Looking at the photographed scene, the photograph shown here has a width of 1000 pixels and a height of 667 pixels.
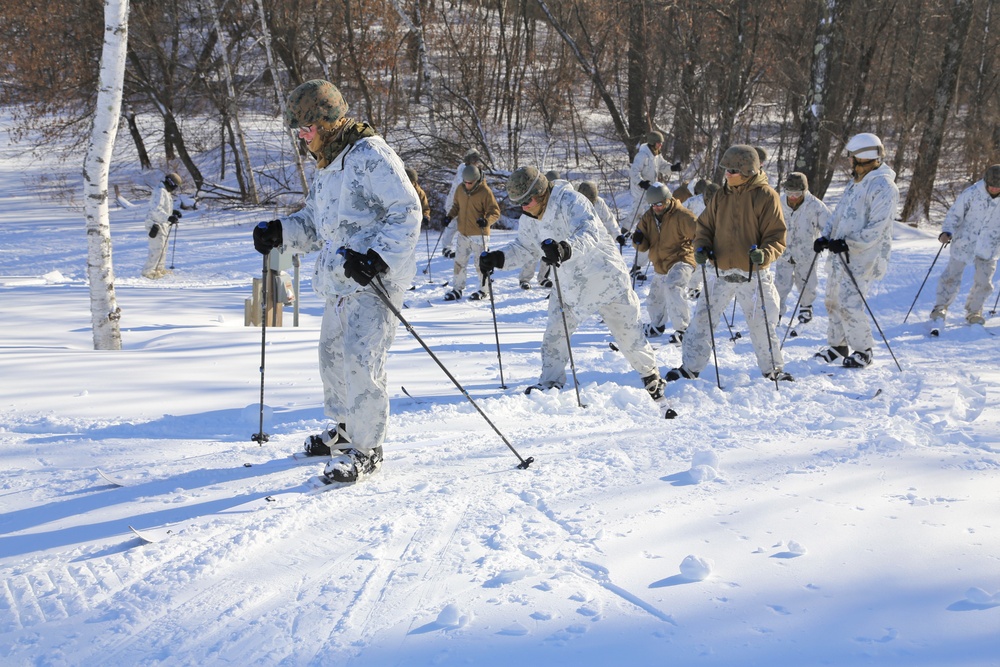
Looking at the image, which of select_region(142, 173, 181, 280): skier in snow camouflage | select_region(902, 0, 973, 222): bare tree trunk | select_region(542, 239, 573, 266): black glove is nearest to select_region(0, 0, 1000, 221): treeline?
select_region(902, 0, 973, 222): bare tree trunk

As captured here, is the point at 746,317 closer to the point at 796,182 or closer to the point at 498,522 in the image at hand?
the point at 796,182

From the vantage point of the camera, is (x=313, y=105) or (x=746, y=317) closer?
(x=313, y=105)

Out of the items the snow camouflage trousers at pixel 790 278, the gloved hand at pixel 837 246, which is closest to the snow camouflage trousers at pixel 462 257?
the snow camouflage trousers at pixel 790 278

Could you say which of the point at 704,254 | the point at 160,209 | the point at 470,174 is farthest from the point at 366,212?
the point at 160,209

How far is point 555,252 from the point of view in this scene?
4.78m

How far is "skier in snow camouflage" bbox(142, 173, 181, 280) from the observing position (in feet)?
44.9

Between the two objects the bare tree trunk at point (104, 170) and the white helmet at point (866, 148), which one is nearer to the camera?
the white helmet at point (866, 148)

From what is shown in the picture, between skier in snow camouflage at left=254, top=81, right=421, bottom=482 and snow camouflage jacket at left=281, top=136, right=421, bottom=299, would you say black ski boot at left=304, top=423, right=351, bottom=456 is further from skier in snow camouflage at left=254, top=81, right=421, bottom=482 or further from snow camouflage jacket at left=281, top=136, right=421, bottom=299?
snow camouflage jacket at left=281, top=136, right=421, bottom=299

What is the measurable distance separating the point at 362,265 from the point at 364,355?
485 mm

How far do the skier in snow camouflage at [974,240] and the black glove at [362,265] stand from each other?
7.64 m

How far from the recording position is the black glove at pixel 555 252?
477 centimetres

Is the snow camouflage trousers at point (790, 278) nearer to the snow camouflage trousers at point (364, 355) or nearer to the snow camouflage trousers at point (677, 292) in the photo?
the snow camouflage trousers at point (677, 292)

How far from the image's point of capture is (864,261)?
6953 mm

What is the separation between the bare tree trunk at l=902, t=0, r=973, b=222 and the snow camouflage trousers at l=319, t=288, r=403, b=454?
47.7 ft
